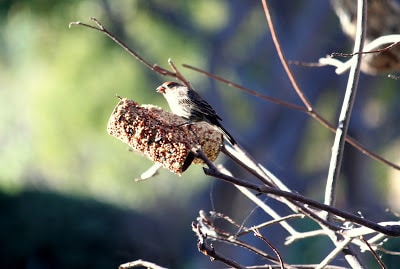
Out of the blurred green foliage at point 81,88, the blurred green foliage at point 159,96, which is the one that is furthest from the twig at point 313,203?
the blurred green foliage at point 81,88

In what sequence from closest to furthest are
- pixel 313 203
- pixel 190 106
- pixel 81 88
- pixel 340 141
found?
pixel 313 203 < pixel 340 141 < pixel 190 106 < pixel 81 88

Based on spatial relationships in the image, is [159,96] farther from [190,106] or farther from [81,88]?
[190,106]

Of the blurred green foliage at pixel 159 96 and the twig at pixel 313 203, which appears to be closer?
the twig at pixel 313 203

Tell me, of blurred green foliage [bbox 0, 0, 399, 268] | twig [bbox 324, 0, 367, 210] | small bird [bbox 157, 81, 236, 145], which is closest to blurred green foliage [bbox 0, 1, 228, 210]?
blurred green foliage [bbox 0, 0, 399, 268]

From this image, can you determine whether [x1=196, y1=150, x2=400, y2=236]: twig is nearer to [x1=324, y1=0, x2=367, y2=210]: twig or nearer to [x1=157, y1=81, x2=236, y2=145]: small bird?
[x1=324, y1=0, x2=367, y2=210]: twig

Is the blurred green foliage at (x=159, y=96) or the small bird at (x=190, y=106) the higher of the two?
the blurred green foliage at (x=159, y=96)

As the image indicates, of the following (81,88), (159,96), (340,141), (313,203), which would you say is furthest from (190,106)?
(81,88)

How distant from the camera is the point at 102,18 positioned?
8.79 metres

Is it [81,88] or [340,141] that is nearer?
[340,141]

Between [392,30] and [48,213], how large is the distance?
12.7ft

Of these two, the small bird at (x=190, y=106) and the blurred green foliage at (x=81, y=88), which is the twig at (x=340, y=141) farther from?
the blurred green foliage at (x=81, y=88)

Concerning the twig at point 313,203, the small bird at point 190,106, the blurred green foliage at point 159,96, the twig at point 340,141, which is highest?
the blurred green foliage at point 159,96

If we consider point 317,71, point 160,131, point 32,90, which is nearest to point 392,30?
point 160,131

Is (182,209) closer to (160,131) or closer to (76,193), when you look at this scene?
(76,193)
